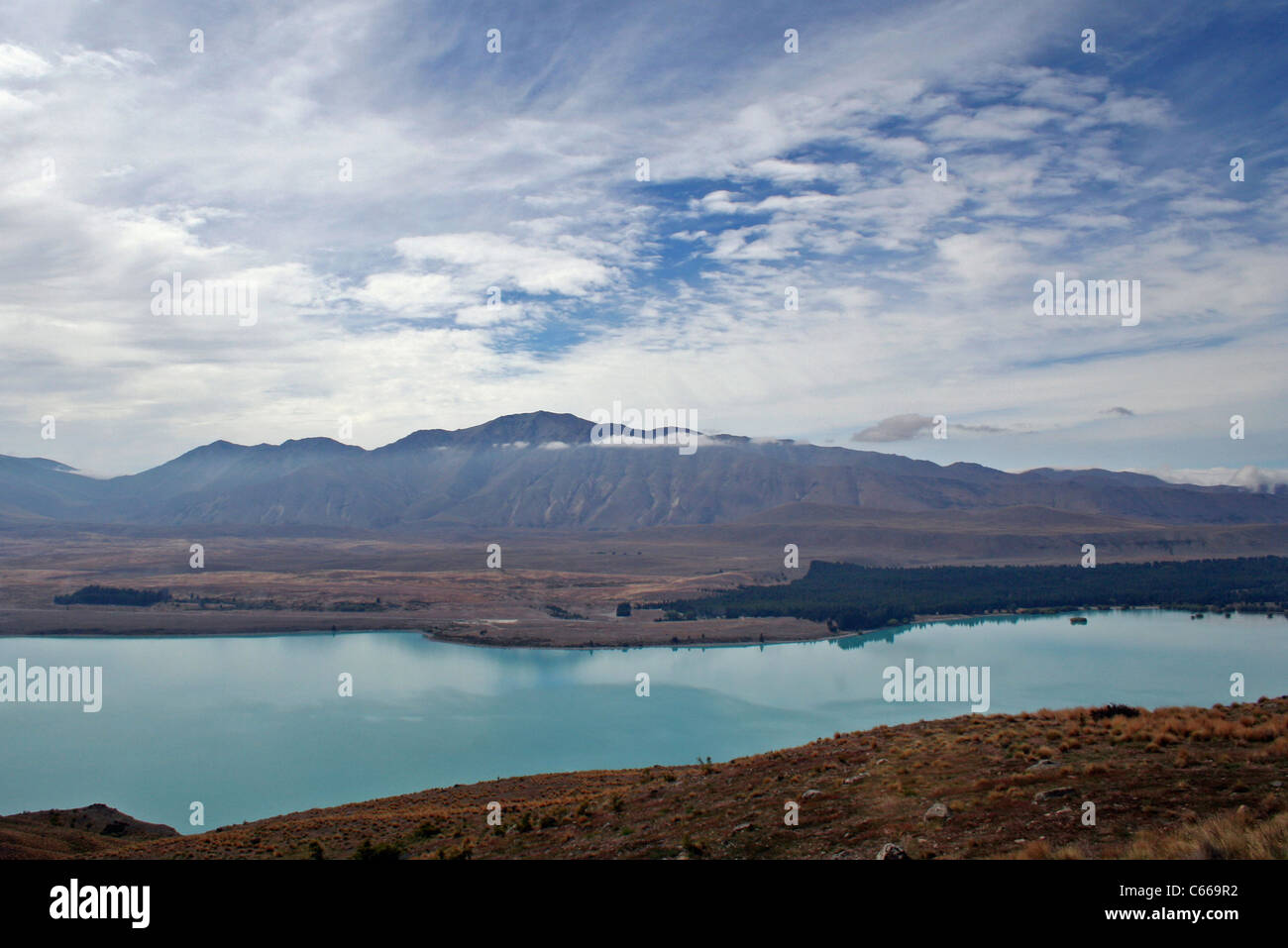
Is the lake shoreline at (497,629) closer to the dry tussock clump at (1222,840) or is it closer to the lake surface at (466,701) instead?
the lake surface at (466,701)

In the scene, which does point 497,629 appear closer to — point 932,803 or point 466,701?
point 466,701

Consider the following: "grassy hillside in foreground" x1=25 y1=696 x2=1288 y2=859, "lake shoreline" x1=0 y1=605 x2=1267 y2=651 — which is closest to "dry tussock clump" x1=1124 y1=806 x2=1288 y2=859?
"grassy hillside in foreground" x1=25 y1=696 x2=1288 y2=859

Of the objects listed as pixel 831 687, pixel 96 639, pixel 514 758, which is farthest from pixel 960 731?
pixel 96 639

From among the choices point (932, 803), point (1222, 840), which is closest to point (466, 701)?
point (932, 803)
